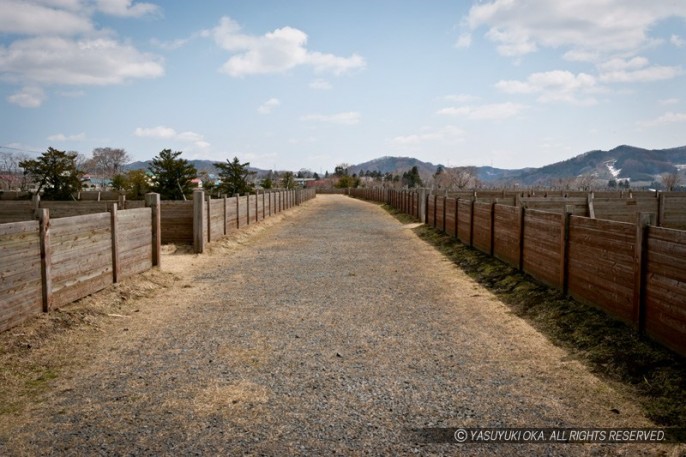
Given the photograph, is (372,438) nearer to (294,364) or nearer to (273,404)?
(273,404)

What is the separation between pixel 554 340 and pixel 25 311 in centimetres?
718

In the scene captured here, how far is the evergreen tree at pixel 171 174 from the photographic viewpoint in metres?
20.7

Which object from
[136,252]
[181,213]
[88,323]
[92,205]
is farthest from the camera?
[181,213]

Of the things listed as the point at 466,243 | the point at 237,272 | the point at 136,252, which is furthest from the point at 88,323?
the point at 466,243

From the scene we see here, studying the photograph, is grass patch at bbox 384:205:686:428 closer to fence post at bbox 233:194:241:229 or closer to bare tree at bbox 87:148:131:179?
fence post at bbox 233:194:241:229

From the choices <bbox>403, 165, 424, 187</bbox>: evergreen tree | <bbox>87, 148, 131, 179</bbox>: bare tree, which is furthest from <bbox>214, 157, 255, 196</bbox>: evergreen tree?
<bbox>403, 165, 424, 187</bbox>: evergreen tree

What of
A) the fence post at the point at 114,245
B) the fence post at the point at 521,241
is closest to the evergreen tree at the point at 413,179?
the fence post at the point at 521,241

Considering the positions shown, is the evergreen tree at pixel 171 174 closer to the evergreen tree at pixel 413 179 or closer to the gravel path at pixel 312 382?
the gravel path at pixel 312 382

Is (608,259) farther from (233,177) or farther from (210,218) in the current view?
(233,177)

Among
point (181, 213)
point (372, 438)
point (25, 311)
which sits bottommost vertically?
point (372, 438)

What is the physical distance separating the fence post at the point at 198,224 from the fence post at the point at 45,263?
771 centimetres

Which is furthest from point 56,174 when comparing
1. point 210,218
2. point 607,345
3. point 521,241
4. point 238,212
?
point 607,345

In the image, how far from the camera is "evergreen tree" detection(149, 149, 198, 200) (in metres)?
20.7

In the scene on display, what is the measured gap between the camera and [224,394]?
474 centimetres
